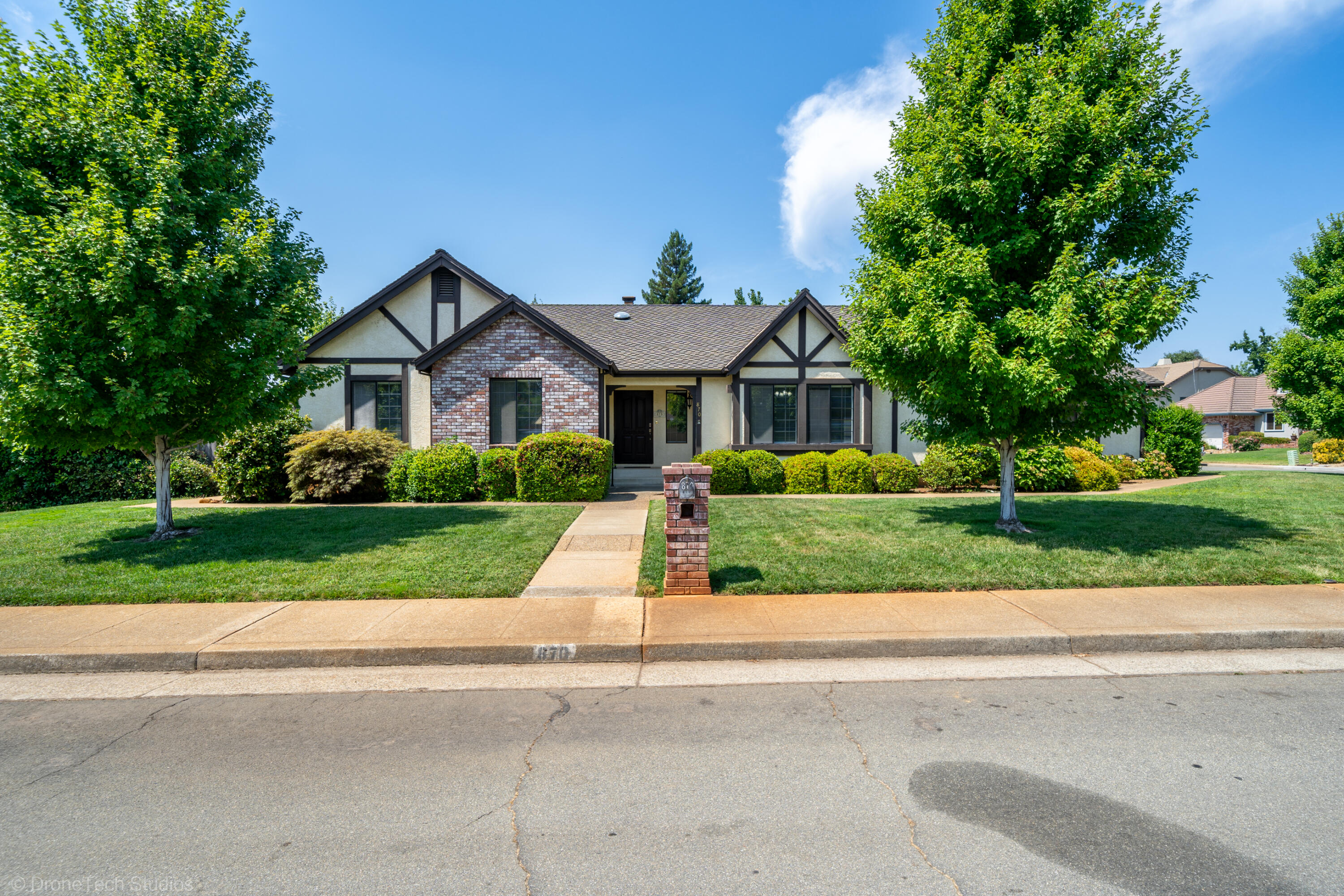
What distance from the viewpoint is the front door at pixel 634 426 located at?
64.3ft

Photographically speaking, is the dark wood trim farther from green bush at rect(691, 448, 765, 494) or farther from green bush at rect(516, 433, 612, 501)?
green bush at rect(691, 448, 765, 494)

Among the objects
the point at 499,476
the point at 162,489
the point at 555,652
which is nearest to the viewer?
the point at 555,652

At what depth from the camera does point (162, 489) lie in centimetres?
931

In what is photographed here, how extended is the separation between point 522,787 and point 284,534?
26.5ft

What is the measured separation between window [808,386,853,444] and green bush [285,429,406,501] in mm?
10657

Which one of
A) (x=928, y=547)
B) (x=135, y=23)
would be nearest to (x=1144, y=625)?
(x=928, y=547)

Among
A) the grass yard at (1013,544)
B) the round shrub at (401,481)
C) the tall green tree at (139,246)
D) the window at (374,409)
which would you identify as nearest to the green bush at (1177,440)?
the grass yard at (1013,544)

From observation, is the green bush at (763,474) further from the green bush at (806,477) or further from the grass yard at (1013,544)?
the grass yard at (1013,544)

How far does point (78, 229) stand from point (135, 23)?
3.56 meters

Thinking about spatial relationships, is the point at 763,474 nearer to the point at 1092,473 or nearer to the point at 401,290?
the point at 1092,473

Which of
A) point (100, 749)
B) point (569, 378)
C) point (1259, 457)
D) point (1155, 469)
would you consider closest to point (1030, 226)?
point (569, 378)

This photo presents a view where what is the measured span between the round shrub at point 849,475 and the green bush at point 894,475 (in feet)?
0.54

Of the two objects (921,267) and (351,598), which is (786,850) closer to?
(351,598)

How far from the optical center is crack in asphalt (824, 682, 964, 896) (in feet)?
8.49
